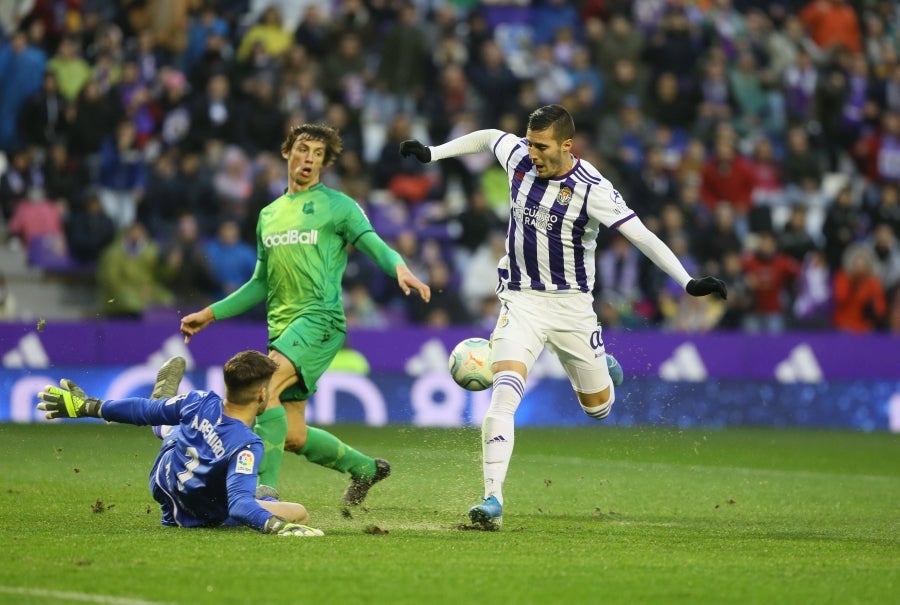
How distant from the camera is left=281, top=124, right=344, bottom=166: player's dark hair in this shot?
9328 millimetres

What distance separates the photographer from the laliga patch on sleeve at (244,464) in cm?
763

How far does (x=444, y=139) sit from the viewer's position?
19.7 meters

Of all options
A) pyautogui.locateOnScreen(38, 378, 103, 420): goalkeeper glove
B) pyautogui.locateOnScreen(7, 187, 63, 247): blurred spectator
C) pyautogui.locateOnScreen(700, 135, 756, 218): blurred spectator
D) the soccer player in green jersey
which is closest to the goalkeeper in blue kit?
pyautogui.locateOnScreen(38, 378, 103, 420): goalkeeper glove

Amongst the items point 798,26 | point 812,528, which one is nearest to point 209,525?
point 812,528

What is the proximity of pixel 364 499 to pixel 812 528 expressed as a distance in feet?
9.26

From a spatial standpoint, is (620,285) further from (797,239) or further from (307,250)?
(307,250)

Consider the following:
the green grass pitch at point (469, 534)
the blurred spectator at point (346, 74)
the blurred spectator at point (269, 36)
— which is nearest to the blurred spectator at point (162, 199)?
the blurred spectator at point (269, 36)

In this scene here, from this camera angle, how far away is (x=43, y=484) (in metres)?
A: 10.4

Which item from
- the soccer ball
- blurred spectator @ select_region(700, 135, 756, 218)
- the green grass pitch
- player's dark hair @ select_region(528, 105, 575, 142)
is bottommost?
the green grass pitch

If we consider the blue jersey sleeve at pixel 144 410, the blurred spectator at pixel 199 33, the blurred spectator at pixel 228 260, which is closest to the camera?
the blue jersey sleeve at pixel 144 410

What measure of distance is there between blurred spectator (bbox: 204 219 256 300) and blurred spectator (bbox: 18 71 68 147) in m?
2.63

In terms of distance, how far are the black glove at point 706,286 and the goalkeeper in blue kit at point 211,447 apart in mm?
2415

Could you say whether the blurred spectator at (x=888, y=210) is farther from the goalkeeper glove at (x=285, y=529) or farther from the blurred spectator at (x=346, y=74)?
the goalkeeper glove at (x=285, y=529)

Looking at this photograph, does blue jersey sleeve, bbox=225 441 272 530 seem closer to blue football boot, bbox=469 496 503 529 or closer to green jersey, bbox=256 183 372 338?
blue football boot, bbox=469 496 503 529
